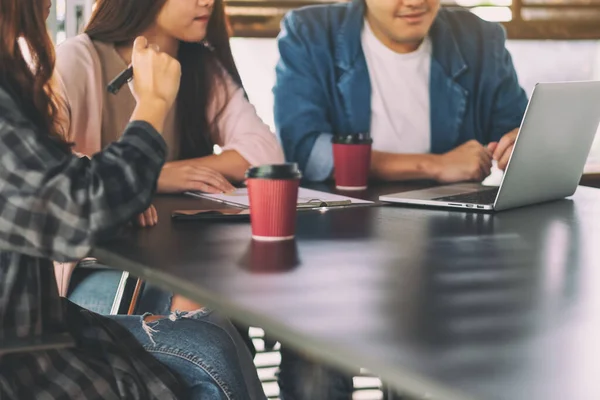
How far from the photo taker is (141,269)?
124 cm

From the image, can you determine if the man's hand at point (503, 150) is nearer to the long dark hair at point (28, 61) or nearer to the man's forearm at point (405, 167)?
the man's forearm at point (405, 167)

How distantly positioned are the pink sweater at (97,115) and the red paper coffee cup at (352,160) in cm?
19

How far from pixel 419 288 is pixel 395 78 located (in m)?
1.38

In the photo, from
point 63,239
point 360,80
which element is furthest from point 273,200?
point 360,80

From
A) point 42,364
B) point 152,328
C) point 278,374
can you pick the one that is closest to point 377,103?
point 278,374

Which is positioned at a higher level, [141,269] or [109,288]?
[141,269]

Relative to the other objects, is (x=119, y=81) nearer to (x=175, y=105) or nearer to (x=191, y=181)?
(x=191, y=181)

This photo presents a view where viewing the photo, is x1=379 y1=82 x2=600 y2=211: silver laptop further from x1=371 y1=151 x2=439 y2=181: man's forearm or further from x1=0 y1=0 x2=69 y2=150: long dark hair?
x1=0 y1=0 x2=69 y2=150: long dark hair

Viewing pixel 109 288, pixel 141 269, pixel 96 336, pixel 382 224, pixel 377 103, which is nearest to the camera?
pixel 141 269

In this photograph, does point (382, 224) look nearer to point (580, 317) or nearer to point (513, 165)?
point (513, 165)

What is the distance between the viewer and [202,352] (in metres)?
1.41

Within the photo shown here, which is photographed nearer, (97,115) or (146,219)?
(146,219)

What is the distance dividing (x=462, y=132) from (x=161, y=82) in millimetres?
1138

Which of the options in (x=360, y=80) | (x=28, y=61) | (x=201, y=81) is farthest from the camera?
(x=360, y=80)
